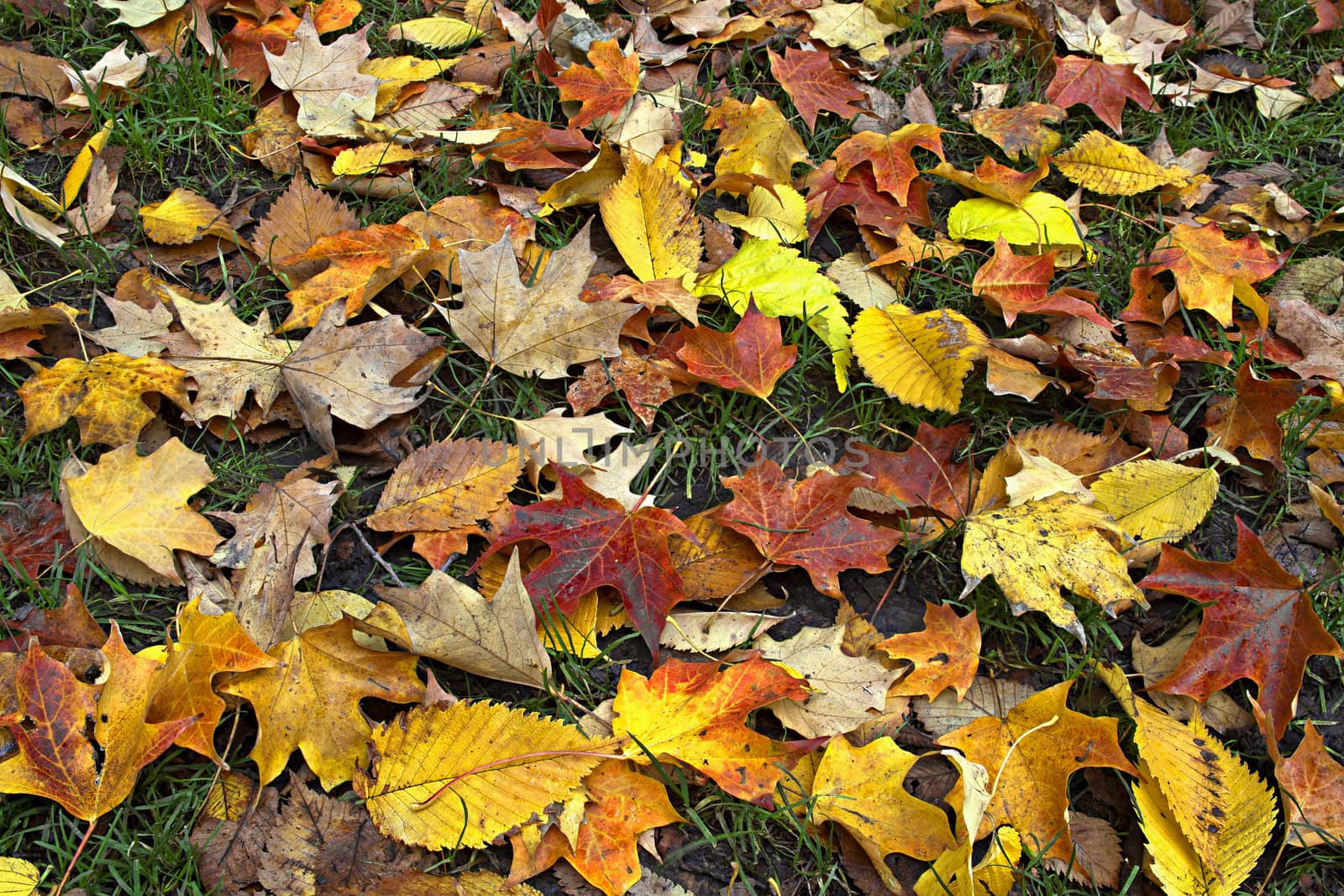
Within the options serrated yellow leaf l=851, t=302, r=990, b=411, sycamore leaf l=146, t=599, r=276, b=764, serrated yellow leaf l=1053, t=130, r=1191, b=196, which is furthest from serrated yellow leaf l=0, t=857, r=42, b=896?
serrated yellow leaf l=1053, t=130, r=1191, b=196

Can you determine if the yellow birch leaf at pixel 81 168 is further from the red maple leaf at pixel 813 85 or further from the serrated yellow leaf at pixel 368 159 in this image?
the red maple leaf at pixel 813 85

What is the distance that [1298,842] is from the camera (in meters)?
1.57

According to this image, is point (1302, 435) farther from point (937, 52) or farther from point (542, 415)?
point (542, 415)

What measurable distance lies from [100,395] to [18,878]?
0.93m

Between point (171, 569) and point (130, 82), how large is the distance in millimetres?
1490

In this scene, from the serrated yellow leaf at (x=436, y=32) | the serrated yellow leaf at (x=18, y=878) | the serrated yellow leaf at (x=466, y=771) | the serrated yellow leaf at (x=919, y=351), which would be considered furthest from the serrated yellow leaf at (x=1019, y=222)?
the serrated yellow leaf at (x=18, y=878)

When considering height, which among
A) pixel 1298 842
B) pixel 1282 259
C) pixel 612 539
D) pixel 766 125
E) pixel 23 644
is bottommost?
pixel 1298 842

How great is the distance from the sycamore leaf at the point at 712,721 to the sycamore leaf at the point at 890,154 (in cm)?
132

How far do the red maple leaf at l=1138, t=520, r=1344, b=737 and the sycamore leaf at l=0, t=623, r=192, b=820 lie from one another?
5.66 ft

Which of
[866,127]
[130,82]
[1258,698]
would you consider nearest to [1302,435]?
[1258,698]

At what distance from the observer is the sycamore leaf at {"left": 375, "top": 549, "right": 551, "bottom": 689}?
5.23 ft

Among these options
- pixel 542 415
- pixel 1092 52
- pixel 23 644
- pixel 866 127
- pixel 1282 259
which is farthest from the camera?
pixel 1092 52

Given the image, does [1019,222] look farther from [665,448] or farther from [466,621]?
[466,621]

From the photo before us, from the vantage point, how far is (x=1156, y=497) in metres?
1.91
